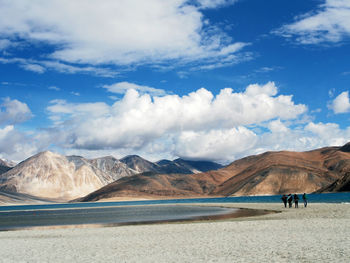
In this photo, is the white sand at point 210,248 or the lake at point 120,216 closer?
the white sand at point 210,248

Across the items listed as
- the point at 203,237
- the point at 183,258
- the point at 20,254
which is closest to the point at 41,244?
the point at 20,254

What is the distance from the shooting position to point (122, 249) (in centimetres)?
2159

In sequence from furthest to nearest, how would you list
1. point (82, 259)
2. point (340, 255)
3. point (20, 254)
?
point (20, 254), point (82, 259), point (340, 255)

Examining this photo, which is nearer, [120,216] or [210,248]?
[210,248]

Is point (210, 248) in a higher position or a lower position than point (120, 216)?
higher

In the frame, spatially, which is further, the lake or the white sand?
the lake

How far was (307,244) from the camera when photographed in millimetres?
19094

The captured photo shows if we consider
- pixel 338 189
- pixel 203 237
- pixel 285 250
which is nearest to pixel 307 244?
pixel 285 250

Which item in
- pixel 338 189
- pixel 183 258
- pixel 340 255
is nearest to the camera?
pixel 340 255

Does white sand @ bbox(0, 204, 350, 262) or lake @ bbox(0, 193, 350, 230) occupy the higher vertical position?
white sand @ bbox(0, 204, 350, 262)

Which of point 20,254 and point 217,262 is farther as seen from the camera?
point 20,254

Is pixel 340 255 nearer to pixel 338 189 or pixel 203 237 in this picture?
pixel 203 237

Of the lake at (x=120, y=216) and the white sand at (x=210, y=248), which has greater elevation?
→ the white sand at (x=210, y=248)

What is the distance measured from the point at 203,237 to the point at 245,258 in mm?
8565
